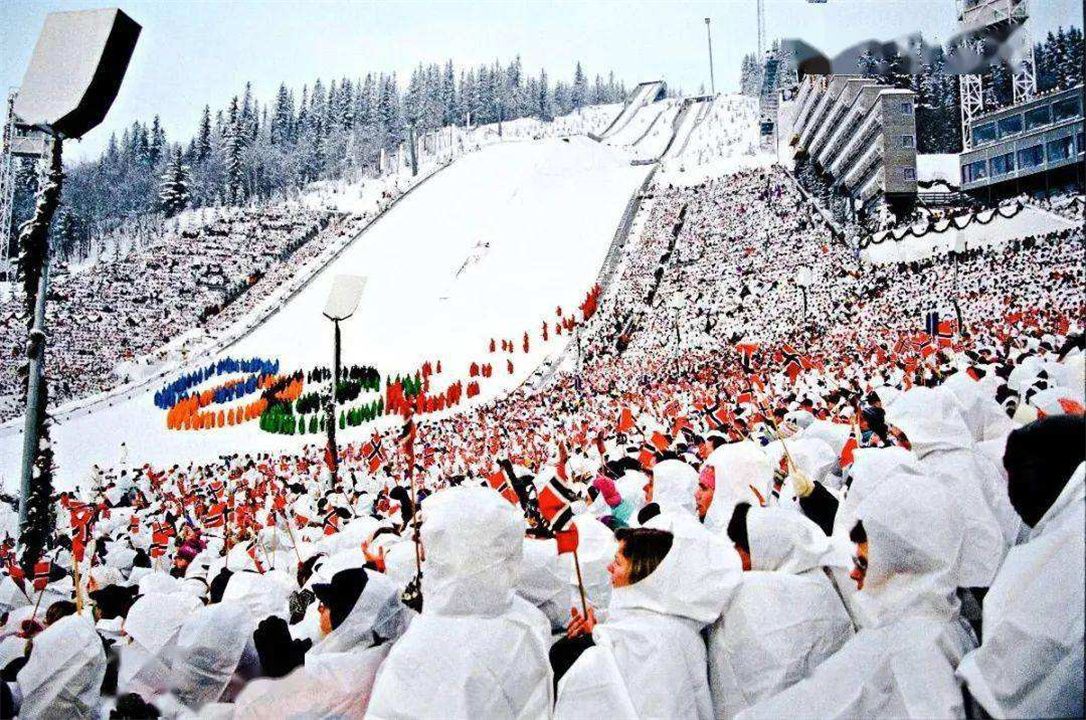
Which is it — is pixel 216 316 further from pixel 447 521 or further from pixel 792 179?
pixel 447 521

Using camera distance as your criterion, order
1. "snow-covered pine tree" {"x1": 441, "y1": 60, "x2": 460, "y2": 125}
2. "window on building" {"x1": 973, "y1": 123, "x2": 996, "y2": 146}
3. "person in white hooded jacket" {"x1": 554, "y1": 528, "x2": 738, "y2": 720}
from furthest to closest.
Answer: "snow-covered pine tree" {"x1": 441, "y1": 60, "x2": 460, "y2": 125}, "window on building" {"x1": 973, "y1": 123, "x2": 996, "y2": 146}, "person in white hooded jacket" {"x1": 554, "y1": 528, "x2": 738, "y2": 720}

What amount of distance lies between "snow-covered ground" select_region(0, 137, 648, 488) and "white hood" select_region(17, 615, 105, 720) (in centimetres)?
1820

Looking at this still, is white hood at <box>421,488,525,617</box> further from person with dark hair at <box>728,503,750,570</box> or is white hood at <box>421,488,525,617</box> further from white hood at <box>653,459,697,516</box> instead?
white hood at <box>653,459,697,516</box>

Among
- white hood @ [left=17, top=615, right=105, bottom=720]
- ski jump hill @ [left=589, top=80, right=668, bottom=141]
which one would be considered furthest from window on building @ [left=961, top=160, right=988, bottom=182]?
ski jump hill @ [left=589, top=80, right=668, bottom=141]

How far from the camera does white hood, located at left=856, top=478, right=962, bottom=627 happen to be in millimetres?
1854

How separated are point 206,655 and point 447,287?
109 ft

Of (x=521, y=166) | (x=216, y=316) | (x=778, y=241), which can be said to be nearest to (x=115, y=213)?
(x=216, y=316)

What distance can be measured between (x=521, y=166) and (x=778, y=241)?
24620 mm

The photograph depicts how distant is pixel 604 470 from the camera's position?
6188 mm

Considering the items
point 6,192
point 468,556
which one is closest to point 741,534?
Result: point 468,556

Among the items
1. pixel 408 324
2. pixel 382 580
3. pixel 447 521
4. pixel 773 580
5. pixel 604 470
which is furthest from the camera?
pixel 408 324

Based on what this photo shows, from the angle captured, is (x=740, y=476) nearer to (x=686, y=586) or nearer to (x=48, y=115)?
(x=686, y=586)

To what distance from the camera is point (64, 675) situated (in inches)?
95.3

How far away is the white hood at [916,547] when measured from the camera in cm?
185
